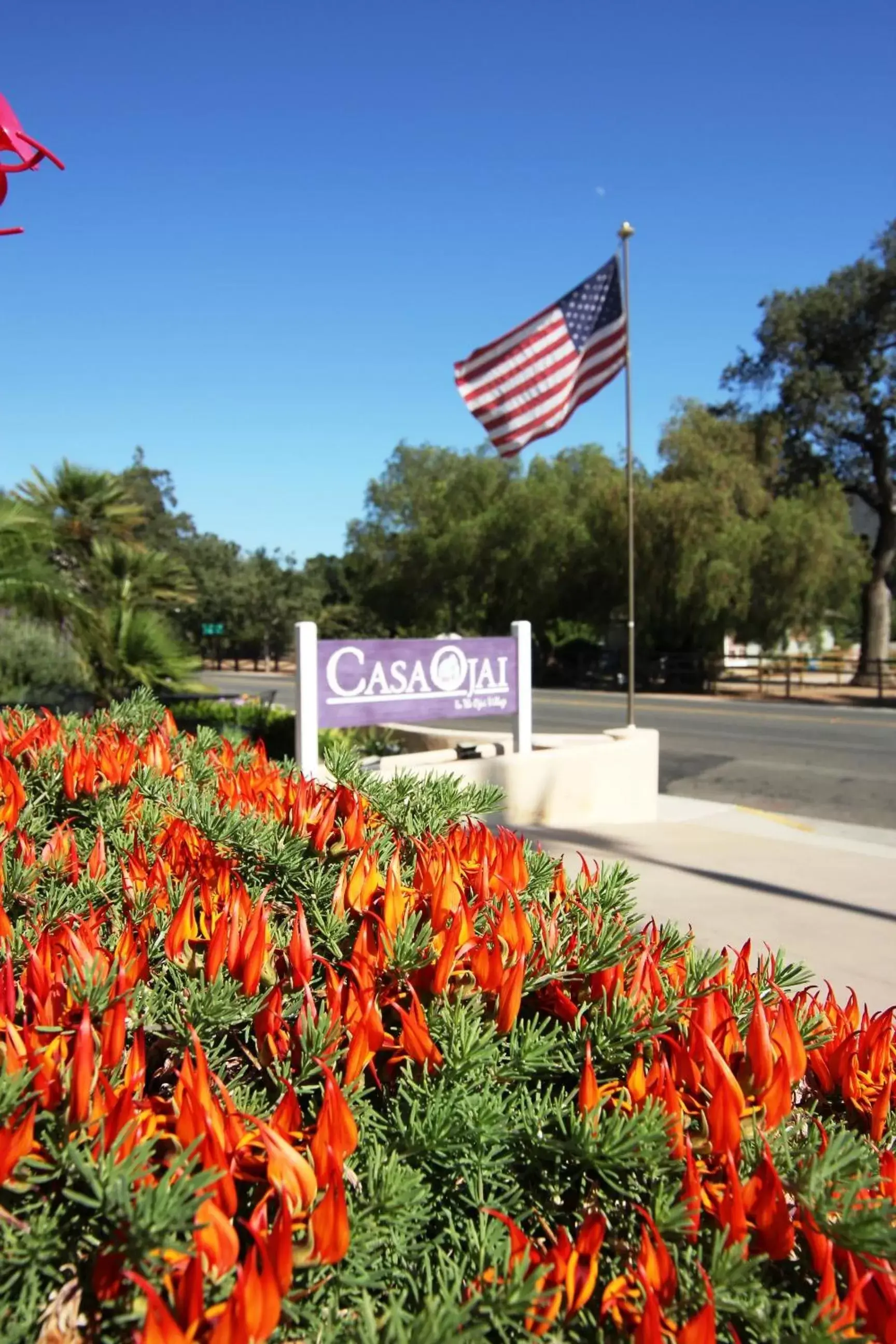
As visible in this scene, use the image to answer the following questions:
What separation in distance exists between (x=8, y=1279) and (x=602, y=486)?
113 ft

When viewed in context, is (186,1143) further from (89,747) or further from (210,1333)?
(89,747)

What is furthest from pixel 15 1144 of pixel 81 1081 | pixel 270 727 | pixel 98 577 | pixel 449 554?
pixel 449 554

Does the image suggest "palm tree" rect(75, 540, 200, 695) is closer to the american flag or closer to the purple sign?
the purple sign

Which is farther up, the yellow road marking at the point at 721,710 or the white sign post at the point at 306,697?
the white sign post at the point at 306,697

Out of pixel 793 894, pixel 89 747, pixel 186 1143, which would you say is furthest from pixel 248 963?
pixel 793 894

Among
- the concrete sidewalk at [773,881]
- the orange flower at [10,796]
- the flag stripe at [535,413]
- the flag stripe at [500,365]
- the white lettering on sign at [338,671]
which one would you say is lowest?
the concrete sidewalk at [773,881]

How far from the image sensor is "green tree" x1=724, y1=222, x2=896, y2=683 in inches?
1166

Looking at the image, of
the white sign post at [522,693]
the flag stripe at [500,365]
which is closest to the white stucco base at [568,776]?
the white sign post at [522,693]

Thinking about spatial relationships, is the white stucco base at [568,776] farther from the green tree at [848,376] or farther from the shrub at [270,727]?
the green tree at [848,376]

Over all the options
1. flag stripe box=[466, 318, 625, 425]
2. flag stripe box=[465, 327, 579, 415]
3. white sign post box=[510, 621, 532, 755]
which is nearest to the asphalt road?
white sign post box=[510, 621, 532, 755]

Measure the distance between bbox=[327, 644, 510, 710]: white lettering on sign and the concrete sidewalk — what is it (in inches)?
51.4

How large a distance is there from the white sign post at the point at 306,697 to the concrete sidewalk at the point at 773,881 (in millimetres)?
1794

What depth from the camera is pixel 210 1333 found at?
1180 mm

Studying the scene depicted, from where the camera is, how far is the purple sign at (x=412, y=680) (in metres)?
7.92
